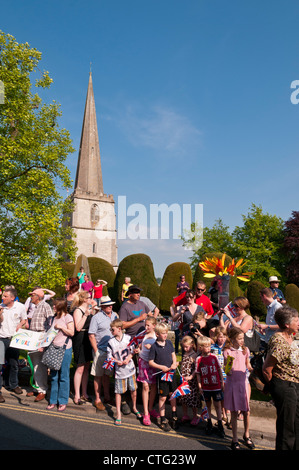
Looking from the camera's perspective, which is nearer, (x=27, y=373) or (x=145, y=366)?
(x=145, y=366)

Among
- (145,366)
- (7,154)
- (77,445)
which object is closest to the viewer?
(77,445)

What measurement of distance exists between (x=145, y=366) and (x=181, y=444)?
1.47 m

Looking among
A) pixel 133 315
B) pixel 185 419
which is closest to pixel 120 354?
pixel 133 315

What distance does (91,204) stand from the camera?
58.0 meters

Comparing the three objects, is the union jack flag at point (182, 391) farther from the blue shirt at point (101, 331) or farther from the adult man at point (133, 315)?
the blue shirt at point (101, 331)

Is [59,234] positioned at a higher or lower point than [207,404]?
higher

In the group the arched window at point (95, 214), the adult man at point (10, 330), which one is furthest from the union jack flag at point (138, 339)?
the arched window at point (95, 214)

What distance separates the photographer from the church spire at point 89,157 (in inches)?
2329

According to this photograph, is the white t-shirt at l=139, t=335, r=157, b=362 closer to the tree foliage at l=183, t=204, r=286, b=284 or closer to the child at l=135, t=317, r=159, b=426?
the child at l=135, t=317, r=159, b=426

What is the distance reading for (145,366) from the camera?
6.07 m

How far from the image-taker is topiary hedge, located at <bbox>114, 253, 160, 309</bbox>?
21.9 m

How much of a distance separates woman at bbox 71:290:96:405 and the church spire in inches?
2056
